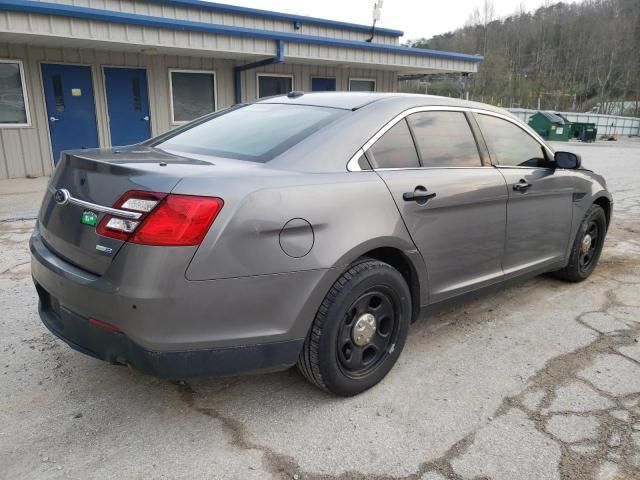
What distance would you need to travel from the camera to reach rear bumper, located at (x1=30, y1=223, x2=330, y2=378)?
6.64ft

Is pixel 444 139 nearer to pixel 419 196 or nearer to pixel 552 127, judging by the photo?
pixel 419 196

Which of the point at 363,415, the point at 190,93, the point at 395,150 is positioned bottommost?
the point at 363,415

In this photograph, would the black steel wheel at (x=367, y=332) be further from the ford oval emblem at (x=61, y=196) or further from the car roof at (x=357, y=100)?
the ford oval emblem at (x=61, y=196)

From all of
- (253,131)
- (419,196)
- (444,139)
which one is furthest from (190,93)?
(419,196)

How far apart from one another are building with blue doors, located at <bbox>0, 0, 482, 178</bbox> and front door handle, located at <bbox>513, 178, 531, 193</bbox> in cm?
804

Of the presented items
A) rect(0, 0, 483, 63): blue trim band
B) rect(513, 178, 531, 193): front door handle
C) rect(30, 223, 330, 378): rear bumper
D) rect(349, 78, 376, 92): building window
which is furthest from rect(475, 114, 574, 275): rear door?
rect(349, 78, 376, 92): building window

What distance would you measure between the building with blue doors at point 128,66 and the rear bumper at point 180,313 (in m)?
7.72

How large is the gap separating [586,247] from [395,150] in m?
2.64

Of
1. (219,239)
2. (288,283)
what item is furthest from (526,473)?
(219,239)

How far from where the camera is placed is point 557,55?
6950 centimetres

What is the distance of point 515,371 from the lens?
9.93ft

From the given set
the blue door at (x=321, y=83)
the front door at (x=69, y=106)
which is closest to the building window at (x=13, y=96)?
the front door at (x=69, y=106)

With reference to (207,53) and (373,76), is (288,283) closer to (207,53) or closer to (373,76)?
(207,53)

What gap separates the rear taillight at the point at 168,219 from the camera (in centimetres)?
202
